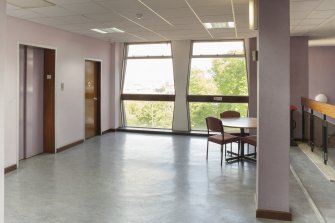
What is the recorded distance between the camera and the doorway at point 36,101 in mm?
6020

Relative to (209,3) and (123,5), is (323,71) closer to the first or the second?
(209,3)

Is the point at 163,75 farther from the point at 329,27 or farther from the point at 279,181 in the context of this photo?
the point at 279,181

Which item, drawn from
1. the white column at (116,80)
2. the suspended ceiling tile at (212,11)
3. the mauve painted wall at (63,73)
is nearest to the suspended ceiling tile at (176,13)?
the suspended ceiling tile at (212,11)

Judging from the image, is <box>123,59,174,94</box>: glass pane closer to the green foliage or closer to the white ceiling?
the green foliage

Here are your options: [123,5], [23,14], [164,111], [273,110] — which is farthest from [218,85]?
[273,110]

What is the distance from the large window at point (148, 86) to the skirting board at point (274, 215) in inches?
240

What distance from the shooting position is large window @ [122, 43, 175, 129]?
9289 mm

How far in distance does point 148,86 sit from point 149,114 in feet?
2.97

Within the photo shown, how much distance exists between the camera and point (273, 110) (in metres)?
3.32

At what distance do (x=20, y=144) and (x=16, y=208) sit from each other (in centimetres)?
264

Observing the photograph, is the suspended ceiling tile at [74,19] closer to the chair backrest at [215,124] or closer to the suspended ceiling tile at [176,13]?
the suspended ceiling tile at [176,13]

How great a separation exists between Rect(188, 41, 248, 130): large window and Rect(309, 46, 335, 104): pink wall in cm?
314

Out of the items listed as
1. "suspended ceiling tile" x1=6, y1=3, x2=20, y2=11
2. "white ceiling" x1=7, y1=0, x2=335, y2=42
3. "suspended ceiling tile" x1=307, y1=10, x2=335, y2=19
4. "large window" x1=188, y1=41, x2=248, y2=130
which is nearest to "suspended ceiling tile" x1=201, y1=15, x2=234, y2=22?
"white ceiling" x1=7, y1=0, x2=335, y2=42

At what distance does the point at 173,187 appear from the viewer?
4.44 metres
